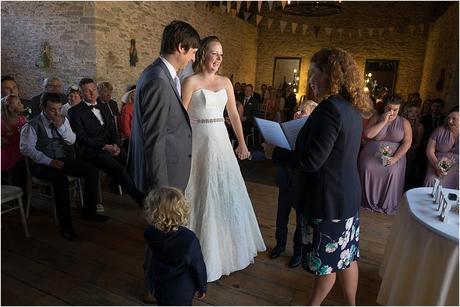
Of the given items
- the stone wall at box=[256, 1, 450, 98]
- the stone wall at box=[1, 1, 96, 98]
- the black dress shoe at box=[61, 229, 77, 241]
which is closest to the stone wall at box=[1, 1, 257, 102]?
the stone wall at box=[1, 1, 96, 98]

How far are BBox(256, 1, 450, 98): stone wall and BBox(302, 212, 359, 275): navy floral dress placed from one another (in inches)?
438

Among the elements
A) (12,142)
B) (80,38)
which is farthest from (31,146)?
(80,38)

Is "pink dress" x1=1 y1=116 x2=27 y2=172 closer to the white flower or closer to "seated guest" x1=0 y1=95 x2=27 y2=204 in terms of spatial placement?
"seated guest" x1=0 y1=95 x2=27 y2=204

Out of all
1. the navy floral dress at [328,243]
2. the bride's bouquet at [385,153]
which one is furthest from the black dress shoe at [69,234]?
the bride's bouquet at [385,153]

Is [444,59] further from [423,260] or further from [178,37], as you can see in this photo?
[178,37]

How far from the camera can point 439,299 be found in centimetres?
145

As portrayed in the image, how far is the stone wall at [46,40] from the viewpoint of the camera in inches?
213

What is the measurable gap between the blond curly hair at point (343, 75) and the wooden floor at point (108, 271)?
1332 mm

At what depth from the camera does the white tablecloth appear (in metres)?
1.42

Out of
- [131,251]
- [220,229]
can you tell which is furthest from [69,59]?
[220,229]

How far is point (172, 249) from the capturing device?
1.45m

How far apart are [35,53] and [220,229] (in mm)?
5522

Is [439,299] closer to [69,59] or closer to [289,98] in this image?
[69,59]

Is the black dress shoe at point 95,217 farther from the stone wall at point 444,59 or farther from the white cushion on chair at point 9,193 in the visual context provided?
the stone wall at point 444,59
